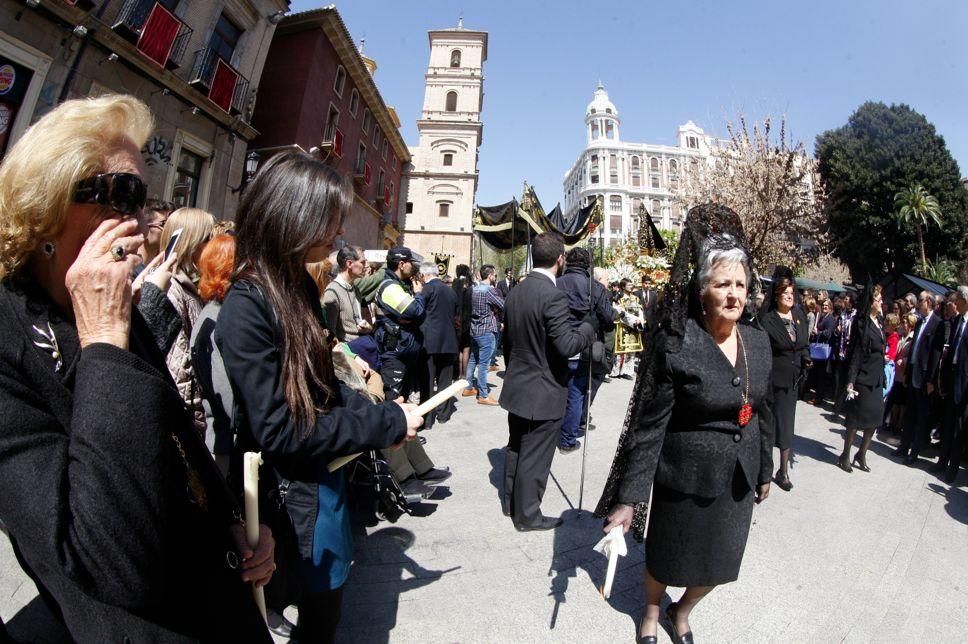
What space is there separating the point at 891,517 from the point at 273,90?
71.9 ft

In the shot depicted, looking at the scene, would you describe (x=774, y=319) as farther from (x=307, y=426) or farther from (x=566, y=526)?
(x=307, y=426)

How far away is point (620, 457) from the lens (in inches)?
92.4

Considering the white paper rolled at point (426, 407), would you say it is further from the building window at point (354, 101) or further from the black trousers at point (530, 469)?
the building window at point (354, 101)

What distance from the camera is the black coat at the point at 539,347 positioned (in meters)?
3.43

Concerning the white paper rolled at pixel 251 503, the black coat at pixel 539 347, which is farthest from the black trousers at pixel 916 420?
the white paper rolled at pixel 251 503

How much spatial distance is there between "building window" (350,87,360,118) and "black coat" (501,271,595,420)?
76.5 feet

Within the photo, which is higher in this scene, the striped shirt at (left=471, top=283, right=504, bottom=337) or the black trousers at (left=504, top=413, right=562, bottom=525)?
the striped shirt at (left=471, top=283, right=504, bottom=337)

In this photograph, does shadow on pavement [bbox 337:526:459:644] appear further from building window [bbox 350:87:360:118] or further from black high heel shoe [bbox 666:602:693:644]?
building window [bbox 350:87:360:118]

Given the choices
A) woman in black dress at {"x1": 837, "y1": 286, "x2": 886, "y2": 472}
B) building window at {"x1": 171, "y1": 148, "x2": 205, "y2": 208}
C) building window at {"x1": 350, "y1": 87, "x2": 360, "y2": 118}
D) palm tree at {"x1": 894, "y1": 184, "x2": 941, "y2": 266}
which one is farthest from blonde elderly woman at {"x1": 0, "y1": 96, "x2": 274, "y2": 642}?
palm tree at {"x1": 894, "y1": 184, "x2": 941, "y2": 266}

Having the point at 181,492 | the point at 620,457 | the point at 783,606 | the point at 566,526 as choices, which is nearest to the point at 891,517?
the point at 783,606

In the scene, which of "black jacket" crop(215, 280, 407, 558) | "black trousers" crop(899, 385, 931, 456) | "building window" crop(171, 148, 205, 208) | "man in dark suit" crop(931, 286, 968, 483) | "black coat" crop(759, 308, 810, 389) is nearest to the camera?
"black jacket" crop(215, 280, 407, 558)

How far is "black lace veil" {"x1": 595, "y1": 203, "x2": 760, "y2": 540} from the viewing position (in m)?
2.23

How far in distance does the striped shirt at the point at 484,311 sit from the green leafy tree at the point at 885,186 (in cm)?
2901

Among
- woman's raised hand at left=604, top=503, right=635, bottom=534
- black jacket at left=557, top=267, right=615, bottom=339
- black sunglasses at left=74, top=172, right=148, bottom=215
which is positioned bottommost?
woman's raised hand at left=604, top=503, right=635, bottom=534
